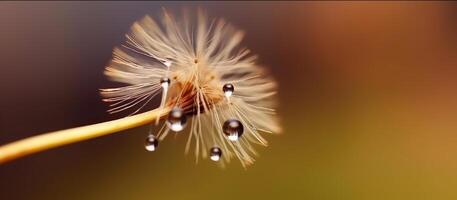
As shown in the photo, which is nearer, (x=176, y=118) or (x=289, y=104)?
(x=176, y=118)

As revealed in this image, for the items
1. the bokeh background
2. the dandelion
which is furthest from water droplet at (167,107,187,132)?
the bokeh background

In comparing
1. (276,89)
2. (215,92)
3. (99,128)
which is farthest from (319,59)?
(99,128)

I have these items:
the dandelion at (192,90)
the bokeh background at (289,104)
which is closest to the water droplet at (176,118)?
the dandelion at (192,90)

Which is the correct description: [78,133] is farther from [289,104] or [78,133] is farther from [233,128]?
[289,104]

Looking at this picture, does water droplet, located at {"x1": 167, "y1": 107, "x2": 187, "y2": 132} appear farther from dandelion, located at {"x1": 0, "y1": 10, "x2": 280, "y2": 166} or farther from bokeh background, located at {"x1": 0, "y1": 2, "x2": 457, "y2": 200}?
bokeh background, located at {"x1": 0, "y1": 2, "x2": 457, "y2": 200}

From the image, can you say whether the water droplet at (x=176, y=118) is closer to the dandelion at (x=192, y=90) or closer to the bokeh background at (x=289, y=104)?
the dandelion at (x=192, y=90)

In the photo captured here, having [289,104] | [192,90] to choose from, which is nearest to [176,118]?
[192,90]
